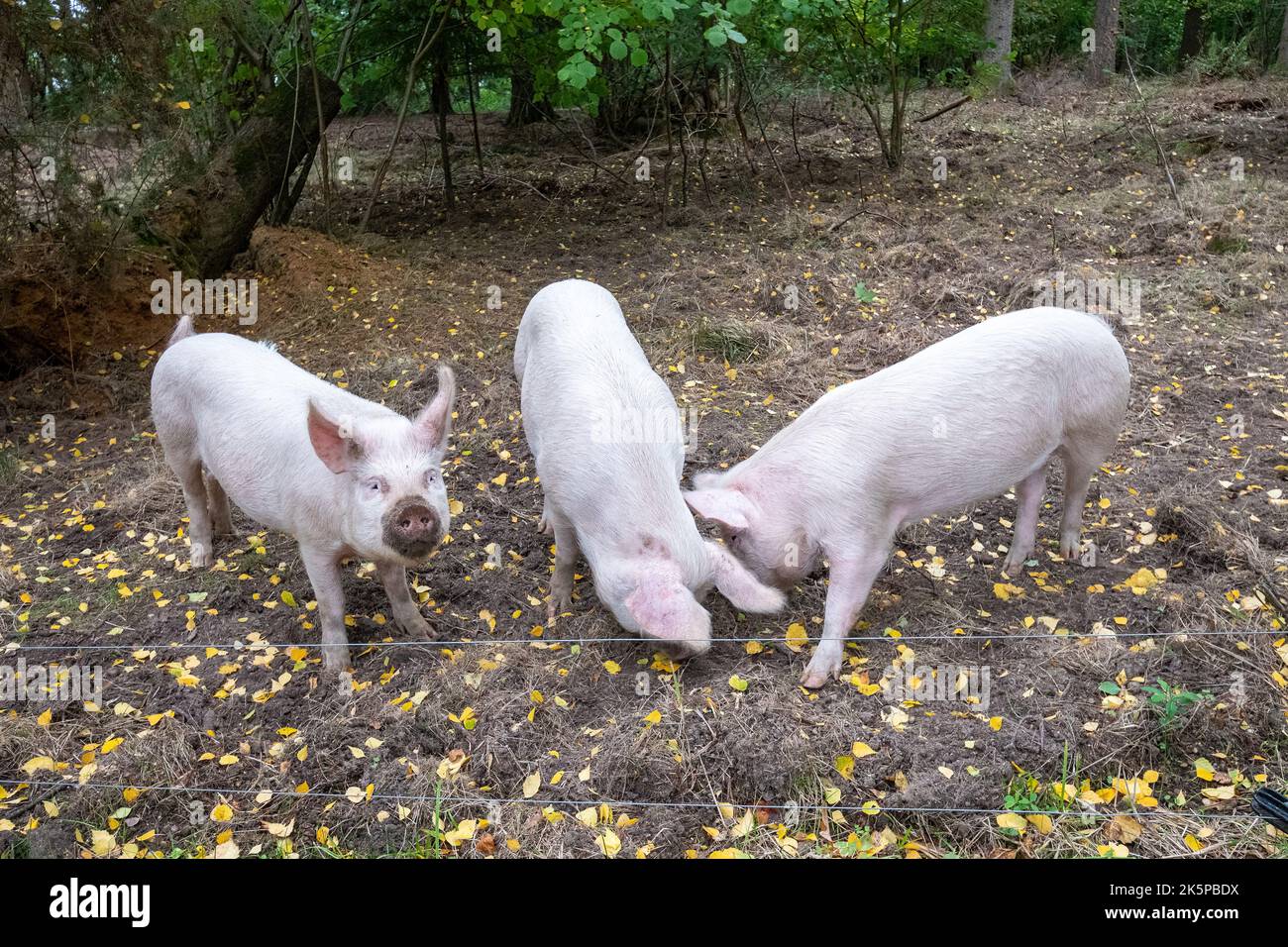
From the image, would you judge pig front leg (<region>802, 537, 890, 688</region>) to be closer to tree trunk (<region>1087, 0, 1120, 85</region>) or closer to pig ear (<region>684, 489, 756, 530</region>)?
pig ear (<region>684, 489, 756, 530</region>)

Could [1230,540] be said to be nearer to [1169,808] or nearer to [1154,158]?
[1169,808]

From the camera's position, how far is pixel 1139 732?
12.2 feet

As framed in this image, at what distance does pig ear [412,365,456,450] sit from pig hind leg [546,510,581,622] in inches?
30.7

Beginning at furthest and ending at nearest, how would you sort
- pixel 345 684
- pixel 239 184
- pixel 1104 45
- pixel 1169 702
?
pixel 1104 45
pixel 239 184
pixel 345 684
pixel 1169 702

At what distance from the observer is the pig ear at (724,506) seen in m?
4.30

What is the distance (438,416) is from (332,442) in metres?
0.42

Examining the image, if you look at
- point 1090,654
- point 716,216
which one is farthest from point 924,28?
point 1090,654

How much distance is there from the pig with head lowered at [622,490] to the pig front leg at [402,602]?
0.61 m

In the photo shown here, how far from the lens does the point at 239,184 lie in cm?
877

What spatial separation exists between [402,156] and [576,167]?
2634mm

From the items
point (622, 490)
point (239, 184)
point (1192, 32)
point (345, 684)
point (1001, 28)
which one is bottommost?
point (345, 684)

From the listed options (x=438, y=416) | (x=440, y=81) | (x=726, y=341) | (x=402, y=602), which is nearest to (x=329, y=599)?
(x=402, y=602)

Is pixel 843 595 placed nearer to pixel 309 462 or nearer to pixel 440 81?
pixel 309 462

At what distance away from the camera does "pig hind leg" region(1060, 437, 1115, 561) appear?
488cm
